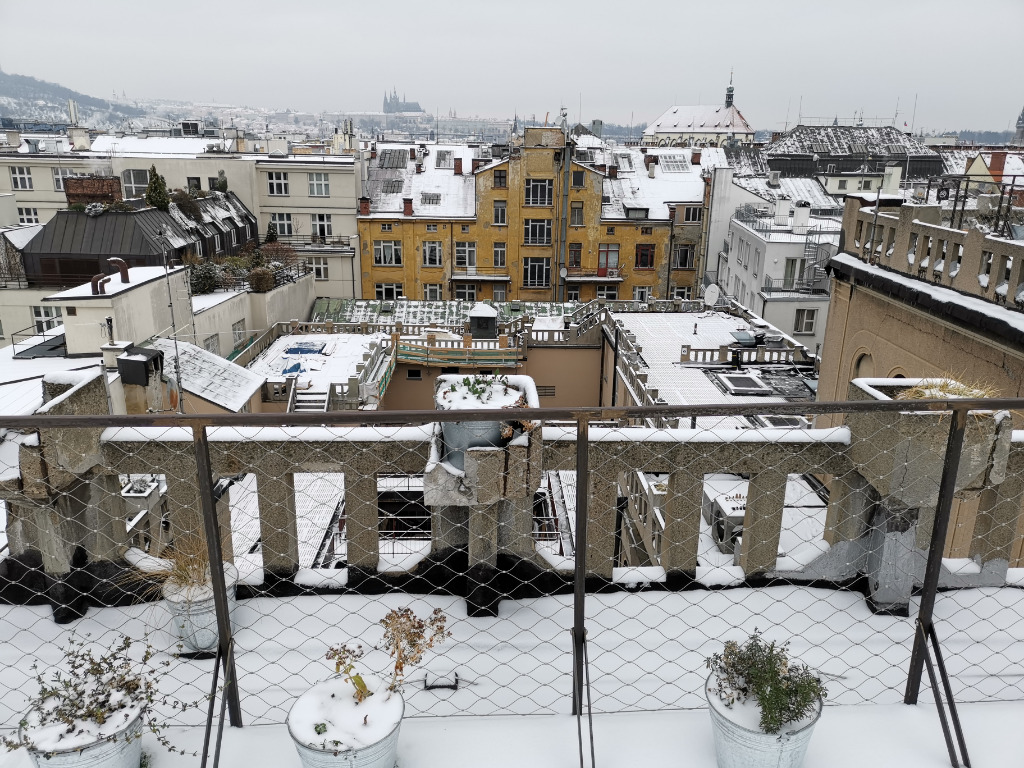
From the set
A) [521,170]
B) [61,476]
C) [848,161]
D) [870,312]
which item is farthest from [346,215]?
[848,161]

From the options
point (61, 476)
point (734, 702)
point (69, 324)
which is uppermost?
point (61, 476)

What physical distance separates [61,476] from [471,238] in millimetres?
38098

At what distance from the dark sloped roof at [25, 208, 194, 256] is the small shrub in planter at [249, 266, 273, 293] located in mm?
3519

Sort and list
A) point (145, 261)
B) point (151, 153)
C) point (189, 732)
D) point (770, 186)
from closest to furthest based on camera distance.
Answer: point (189, 732), point (145, 261), point (770, 186), point (151, 153)

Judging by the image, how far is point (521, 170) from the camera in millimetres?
40438

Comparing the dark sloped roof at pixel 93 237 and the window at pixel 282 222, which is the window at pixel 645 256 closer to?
the window at pixel 282 222

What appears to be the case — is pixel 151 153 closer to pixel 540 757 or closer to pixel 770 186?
pixel 770 186

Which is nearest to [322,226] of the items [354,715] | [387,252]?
[387,252]

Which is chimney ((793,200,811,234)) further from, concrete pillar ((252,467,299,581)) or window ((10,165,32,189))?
window ((10,165,32,189))

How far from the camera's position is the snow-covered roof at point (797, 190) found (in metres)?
43.2

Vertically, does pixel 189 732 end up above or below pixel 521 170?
below

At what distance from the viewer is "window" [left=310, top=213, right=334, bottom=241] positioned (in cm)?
4144

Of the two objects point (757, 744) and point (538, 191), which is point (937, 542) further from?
point (538, 191)

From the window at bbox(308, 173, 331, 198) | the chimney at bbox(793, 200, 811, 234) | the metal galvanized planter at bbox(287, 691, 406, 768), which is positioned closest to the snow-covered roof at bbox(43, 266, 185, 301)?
the window at bbox(308, 173, 331, 198)
